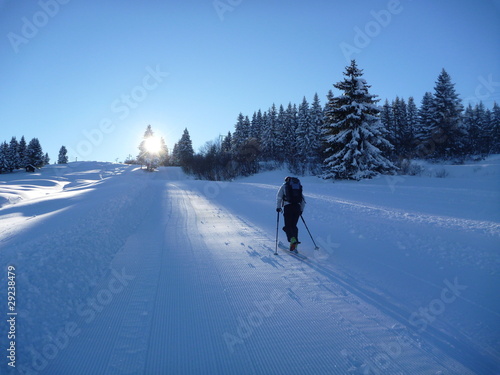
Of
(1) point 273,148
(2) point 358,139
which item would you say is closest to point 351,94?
(2) point 358,139

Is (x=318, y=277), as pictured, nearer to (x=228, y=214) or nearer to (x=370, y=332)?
(x=370, y=332)

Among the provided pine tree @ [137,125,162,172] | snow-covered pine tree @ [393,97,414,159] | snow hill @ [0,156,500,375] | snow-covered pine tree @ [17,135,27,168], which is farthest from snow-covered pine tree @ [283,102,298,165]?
snow-covered pine tree @ [17,135,27,168]

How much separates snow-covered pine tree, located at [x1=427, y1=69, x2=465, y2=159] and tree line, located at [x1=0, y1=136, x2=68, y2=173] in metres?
76.7

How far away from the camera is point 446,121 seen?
31.6 meters

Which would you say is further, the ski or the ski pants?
the ski pants

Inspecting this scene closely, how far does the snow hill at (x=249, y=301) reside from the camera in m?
2.74

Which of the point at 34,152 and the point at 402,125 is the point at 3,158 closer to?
the point at 34,152

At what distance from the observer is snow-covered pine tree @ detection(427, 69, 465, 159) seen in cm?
3141

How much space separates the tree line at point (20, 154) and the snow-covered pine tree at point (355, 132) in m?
67.4

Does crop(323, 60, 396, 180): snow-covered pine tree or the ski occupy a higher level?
crop(323, 60, 396, 180): snow-covered pine tree

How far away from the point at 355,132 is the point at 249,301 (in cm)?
2236

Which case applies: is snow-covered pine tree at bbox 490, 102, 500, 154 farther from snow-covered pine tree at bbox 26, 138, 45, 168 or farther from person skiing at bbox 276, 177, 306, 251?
snow-covered pine tree at bbox 26, 138, 45, 168

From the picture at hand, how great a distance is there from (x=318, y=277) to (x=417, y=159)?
34607 mm

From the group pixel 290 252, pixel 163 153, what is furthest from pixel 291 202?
pixel 163 153
